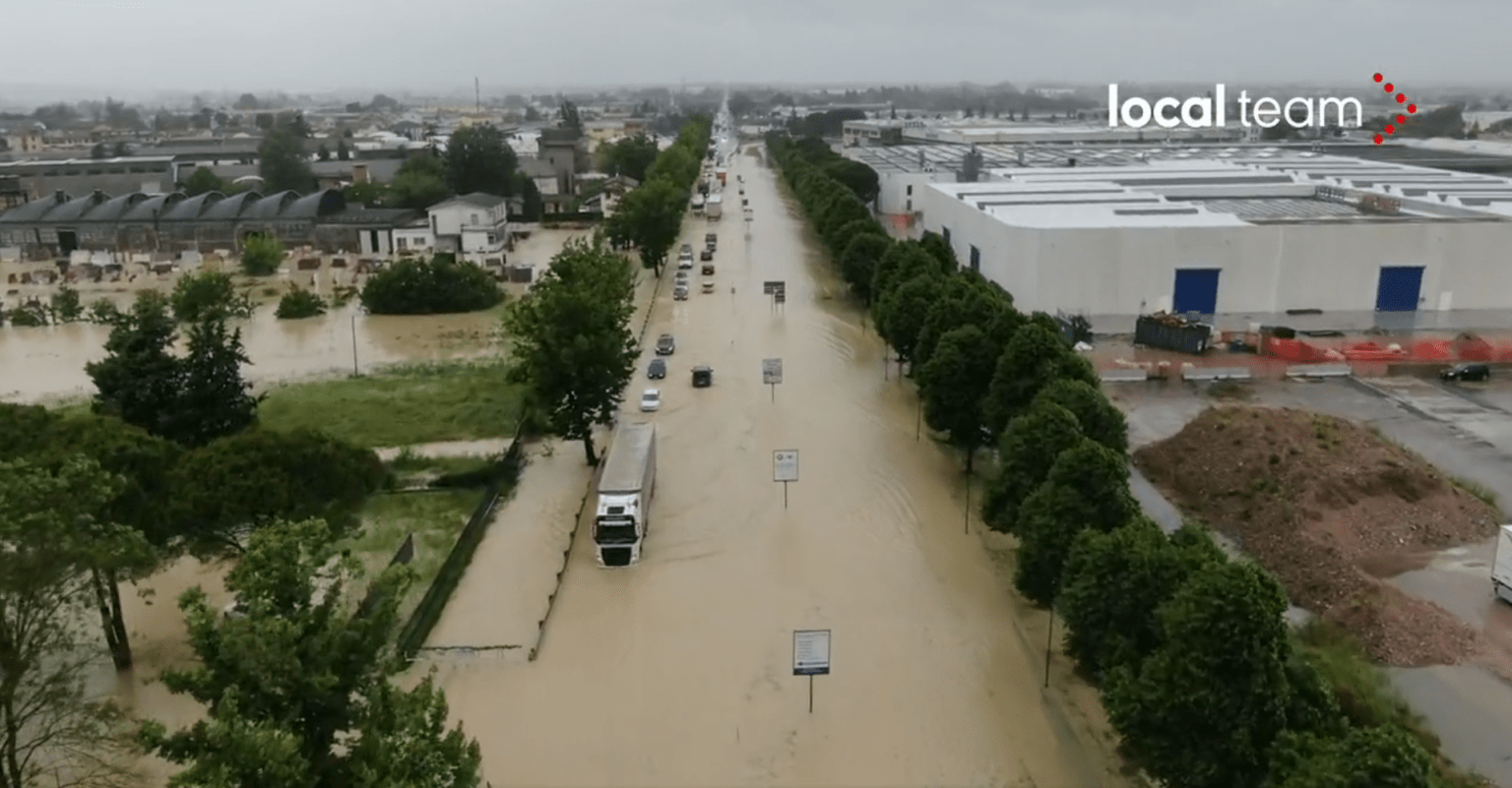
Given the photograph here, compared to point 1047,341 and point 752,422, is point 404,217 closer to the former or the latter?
point 752,422

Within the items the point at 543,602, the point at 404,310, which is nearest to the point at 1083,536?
the point at 543,602

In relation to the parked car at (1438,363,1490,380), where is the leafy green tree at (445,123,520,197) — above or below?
above

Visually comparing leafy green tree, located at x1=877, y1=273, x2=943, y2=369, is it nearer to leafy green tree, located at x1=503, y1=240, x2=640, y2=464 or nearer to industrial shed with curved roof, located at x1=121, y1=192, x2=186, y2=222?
leafy green tree, located at x1=503, y1=240, x2=640, y2=464

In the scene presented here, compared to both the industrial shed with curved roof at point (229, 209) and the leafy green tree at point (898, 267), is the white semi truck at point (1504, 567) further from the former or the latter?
the industrial shed with curved roof at point (229, 209)

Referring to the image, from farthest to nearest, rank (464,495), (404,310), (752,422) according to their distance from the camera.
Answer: (404,310) < (752,422) < (464,495)

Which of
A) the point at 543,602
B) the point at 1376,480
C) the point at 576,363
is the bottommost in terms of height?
the point at 543,602

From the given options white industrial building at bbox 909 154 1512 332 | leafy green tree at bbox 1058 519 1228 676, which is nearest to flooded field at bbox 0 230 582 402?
white industrial building at bbox 909 154 1512 332
